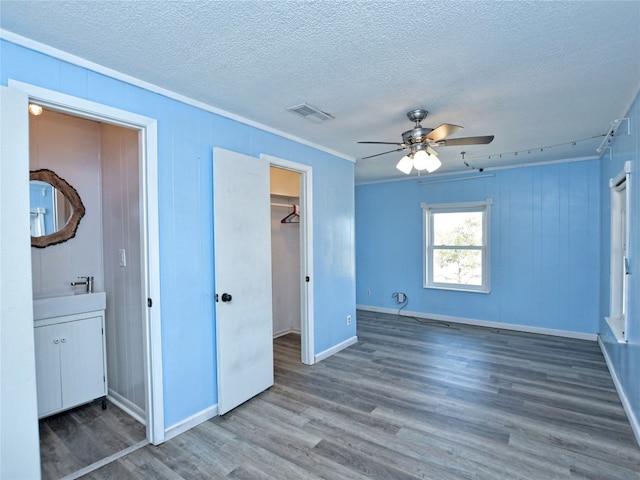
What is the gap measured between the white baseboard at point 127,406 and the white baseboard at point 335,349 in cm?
178

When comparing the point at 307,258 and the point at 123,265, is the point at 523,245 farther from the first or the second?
the point at 123,265

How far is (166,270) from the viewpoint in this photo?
7.95 ft

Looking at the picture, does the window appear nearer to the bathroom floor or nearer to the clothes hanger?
the clothes hanger

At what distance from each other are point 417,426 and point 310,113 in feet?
8.60

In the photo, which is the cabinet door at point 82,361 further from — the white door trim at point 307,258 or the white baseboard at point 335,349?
the white baseboard at point 335,349

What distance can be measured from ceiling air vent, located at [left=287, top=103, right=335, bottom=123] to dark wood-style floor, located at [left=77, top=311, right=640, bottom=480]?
8.13 feet

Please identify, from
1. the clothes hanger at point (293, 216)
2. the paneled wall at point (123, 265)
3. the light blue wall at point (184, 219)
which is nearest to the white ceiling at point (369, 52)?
the light blue wall at point (184, 219)

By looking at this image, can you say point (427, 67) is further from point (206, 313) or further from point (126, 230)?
point (126, 230)

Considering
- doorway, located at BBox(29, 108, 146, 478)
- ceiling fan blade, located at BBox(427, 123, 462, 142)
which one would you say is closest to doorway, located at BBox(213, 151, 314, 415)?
doorway, located at BBox(29, 108, 146, 478)

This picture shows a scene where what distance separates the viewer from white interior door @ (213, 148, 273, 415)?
272cm

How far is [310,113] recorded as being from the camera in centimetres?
287

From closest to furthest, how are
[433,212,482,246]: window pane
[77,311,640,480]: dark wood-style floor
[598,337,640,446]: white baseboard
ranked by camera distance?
[77,311,640,480]: dark wood-style floor, [598,337,640,446]: white baseboard, [433,212,482,246]: window pane

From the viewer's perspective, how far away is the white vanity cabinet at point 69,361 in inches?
100

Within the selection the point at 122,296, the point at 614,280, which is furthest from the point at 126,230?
the point at 614,280
